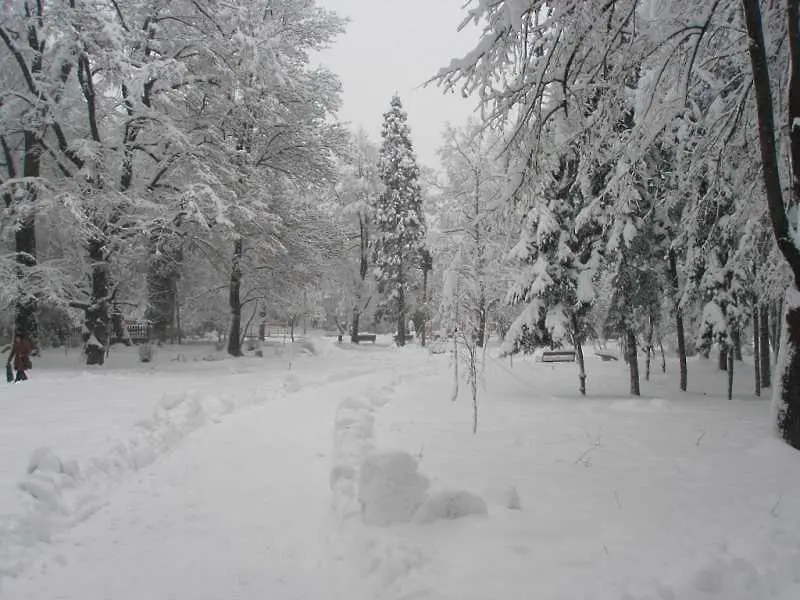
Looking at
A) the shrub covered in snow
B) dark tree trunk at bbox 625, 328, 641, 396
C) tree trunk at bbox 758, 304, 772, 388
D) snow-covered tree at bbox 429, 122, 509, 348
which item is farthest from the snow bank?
tree trunk at bbox 758, 304, 772, 388

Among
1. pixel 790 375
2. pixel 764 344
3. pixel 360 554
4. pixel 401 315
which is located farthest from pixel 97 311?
pixel 401 315

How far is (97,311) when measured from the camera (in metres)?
17.9

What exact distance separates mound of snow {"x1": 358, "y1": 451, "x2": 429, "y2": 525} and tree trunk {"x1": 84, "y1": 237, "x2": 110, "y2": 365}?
16013 millimetres

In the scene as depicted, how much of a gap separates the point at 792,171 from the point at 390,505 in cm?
632

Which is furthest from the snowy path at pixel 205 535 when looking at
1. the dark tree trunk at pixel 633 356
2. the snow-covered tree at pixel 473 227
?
the dark tree trunk at pixel 633 356

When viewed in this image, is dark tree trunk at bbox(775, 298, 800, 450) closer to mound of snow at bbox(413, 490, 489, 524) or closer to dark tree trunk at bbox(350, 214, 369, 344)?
mound of snow at bbox(413, 490, 489, 524)

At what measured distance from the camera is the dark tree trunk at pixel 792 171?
596 cm

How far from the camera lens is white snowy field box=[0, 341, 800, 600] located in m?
Answer: 3.61

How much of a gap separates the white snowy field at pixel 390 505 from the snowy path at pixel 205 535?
0.02 m

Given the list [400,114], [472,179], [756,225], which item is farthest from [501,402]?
[400,114]

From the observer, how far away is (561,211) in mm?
14688

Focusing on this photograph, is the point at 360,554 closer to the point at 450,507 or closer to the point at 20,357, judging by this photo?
the point at 450,507

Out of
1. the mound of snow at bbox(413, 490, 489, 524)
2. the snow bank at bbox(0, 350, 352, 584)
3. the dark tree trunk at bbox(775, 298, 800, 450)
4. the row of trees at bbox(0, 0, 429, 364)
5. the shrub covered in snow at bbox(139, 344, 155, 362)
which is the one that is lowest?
the snow bank at bbox(0, 350, 352, 584)

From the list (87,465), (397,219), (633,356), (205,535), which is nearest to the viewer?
(205,535)
